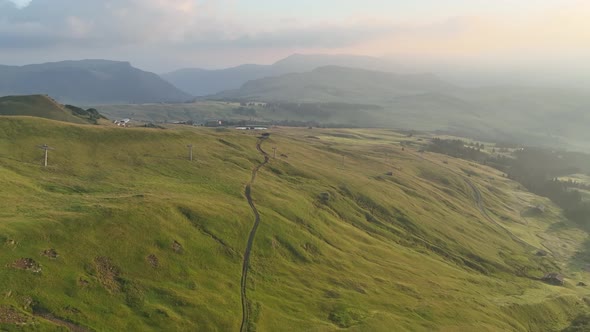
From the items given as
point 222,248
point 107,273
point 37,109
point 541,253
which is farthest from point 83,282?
point 541,253

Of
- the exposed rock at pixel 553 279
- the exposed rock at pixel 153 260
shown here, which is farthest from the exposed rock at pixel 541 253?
the exposed rock at pixel 153 260

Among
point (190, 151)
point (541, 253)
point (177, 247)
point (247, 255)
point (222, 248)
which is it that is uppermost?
point (190, 151)

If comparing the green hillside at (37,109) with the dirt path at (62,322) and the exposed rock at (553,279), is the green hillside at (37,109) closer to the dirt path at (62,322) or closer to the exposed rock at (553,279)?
the dirt path at (62,322)

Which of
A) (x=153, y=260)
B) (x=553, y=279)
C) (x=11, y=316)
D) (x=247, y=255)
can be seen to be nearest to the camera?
(x=11, y=316)

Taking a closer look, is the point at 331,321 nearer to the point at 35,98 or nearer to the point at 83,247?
the point at 83,247

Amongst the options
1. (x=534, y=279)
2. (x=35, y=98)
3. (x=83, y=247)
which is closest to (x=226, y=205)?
(x=83, y=247)

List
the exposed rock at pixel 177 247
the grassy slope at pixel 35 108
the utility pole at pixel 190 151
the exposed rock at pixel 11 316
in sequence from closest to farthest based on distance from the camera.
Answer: the exposed rock at pixel 11 316
the exposed rock at pixel 177 247
the utility pole at pixel 190 151
the grassy slope at pixel 35 108

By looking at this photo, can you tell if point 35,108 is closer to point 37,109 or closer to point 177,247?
point 37,109
